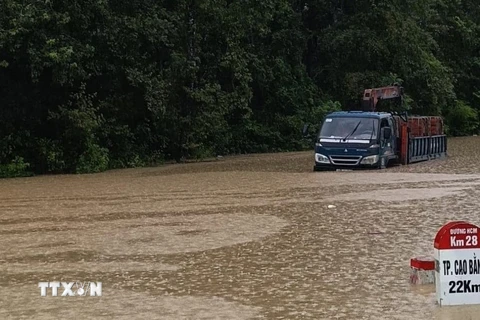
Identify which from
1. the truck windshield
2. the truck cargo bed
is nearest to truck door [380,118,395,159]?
the truck windshield

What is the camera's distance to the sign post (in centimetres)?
780

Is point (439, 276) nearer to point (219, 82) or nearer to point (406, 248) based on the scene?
point (406, 248)

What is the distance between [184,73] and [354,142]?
983 cm

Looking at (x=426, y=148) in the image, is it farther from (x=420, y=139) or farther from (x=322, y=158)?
(x=322, y=158)

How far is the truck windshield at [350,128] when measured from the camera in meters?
26.9

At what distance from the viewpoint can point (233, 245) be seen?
13102 mm

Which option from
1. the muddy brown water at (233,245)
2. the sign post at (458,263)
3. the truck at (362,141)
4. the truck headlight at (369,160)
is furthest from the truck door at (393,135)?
the sign post at (458,263)

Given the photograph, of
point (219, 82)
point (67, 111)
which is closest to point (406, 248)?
point (67, 111)

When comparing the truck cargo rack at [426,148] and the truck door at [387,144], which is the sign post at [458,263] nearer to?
the truck door at [387,144]

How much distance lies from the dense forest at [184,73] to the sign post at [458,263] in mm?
22168

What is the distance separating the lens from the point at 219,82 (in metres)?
37.6

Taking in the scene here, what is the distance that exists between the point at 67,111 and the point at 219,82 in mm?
8576

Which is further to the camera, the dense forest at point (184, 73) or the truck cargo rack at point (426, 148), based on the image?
the dense forest at point (184, 73)

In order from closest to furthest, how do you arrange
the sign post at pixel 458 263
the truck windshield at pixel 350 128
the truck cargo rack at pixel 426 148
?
the sign post at pixel 458 263 → the truck windshield at pixel 350 128 → the truck cargo rack at pixel 426 148
